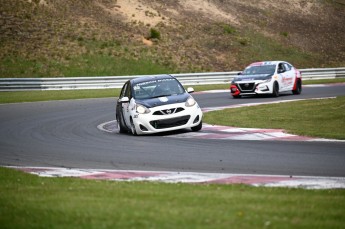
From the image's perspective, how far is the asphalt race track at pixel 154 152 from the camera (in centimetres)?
1237

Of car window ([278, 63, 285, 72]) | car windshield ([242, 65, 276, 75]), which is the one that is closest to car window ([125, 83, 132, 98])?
car windshield ([242, 65, 276, 75])

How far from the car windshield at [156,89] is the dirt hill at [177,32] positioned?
29886mm

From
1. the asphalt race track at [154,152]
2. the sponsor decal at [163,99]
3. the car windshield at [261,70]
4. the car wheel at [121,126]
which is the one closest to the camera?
the asphalt race track at [154,152]

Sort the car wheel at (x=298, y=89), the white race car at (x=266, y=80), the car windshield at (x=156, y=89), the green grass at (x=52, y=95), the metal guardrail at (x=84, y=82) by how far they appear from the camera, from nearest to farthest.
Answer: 1. the car windshield at (x=156, y=89)
2. the white race car at (x=266, y=80)
3. the car wheel at (x=298, y=89)
4. the green grass at (x=52, y=95)
5. the metal guardrail at (x=84, y=82)

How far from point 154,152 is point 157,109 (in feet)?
12.2

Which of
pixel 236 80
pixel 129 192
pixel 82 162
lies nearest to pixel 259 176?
pixel 129 192

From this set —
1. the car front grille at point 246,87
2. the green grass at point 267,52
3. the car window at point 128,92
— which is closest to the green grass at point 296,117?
the car window at point 128,92

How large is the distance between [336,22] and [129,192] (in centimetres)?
6067

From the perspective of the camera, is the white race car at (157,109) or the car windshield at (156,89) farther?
the car windshield at (156,89)

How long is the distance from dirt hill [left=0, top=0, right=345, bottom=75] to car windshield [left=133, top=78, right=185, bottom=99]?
29886 mm

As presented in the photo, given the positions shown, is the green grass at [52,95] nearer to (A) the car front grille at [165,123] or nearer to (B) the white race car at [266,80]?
(B) the white race car at [266,80]

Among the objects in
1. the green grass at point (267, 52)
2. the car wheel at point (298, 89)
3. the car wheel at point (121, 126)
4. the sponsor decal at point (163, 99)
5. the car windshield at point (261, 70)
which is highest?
the sponsor decal at point (163, 99)

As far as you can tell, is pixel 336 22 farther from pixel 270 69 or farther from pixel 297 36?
pixel 270 69

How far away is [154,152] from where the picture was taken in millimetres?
14695
